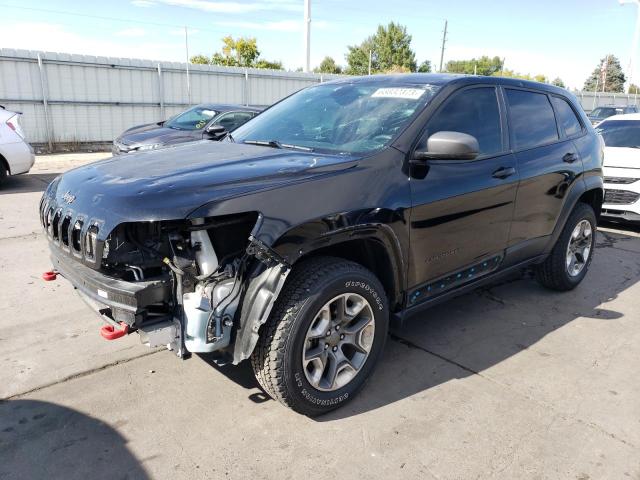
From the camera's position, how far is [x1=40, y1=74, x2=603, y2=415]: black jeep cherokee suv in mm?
2533

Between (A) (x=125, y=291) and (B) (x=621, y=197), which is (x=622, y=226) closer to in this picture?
(B) (x=621, y=197)

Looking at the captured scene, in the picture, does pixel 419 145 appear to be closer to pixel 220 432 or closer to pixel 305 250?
pixel 305 250

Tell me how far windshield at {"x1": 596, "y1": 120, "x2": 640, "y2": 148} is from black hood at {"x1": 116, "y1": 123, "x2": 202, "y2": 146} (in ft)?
23.3

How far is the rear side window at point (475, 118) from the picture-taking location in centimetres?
343

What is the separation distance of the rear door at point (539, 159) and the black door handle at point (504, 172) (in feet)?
0.41

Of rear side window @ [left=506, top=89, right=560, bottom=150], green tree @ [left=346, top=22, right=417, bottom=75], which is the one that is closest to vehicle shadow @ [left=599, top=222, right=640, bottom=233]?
rear side window @ [left=506, top=89, right=560, bottom=150]

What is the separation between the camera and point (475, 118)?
371 cm

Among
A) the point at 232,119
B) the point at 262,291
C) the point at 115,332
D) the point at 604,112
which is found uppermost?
the point at 604,112

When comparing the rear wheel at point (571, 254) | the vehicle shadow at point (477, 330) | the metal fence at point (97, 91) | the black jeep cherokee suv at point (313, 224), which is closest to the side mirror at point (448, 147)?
the black jeep cherokee suv at point (313, 224)

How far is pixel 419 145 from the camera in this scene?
3.21m

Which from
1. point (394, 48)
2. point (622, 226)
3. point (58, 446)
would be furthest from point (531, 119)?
point (394, 48)

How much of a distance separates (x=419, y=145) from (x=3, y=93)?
15.5m

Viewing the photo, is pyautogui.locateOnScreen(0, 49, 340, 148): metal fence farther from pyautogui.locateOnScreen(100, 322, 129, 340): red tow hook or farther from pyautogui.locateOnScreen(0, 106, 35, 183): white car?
pyautogui.locateOnScreen(100, 322, 129, 340): red tow hook

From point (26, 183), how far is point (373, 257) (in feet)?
31.2
